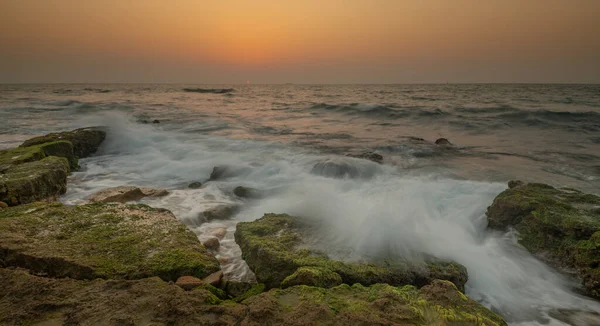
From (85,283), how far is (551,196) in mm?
6289

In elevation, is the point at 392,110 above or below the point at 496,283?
above

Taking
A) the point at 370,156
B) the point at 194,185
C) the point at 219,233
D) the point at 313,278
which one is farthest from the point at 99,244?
the point at 370,156

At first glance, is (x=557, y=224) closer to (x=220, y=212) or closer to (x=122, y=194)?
(x=220, y=212)

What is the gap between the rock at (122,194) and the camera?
5.67 m

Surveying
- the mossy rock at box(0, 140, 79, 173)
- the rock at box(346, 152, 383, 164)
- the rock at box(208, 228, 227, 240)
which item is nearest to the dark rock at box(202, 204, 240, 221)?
the rock at box(208, 228, 227, 240)

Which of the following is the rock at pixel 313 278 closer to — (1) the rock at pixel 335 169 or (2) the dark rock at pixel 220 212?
(2) the dark rock at pixel 220 212

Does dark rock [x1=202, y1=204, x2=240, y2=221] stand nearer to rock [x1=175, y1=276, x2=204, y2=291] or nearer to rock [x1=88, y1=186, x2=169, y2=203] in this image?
rock [x1=88, y1=186, x2=169, y2=203]

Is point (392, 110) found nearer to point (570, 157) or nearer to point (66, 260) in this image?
point (570, 157)

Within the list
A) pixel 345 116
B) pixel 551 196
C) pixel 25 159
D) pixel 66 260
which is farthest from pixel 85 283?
pixel 345 116

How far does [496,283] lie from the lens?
12.4ft

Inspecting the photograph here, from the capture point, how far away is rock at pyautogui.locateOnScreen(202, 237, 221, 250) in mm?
4258

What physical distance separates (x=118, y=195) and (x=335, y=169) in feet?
17.7

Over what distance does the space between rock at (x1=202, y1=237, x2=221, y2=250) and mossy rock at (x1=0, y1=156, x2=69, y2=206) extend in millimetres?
2916

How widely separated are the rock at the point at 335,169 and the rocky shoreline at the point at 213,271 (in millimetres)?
4139
